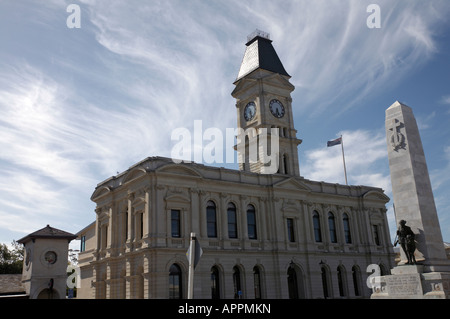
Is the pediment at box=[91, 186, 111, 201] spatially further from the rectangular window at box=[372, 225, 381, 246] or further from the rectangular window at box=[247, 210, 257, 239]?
the rectangular window at box=[372, 225, 381, 246]

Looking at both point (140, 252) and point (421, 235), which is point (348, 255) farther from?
point (421, 235)

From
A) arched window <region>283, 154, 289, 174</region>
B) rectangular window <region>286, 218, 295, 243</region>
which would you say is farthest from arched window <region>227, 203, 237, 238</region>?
arched window <region>283, 154, 289, 174</region>

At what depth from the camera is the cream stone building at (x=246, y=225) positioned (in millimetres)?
37312

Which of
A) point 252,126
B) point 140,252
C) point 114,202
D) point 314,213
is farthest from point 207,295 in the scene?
point 252,126

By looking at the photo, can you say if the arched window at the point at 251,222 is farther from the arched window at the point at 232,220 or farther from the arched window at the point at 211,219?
the arched window at the point at 211,219

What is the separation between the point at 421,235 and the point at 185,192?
70.4 feet

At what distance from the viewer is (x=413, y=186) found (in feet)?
73.1

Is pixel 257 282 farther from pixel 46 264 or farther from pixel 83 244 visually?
pixel 83 244

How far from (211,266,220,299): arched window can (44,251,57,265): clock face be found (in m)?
13.6

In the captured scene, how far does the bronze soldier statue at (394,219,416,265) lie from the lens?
2130 centimetres

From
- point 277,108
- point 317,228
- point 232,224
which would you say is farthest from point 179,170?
point 317,228

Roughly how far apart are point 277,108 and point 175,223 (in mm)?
19442
